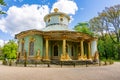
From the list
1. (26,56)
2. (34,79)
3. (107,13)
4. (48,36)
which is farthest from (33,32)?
(107,13)

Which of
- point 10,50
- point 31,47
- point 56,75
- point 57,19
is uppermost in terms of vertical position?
point 57,19

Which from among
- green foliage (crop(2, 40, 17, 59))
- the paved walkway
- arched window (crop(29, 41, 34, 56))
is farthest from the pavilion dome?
green foliage (crop(2, 40, 17, 59))

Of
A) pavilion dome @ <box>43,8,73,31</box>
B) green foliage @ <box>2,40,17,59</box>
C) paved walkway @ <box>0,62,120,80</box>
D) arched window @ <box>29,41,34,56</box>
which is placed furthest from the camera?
green foliage @ <box>2,40,17,59</box>

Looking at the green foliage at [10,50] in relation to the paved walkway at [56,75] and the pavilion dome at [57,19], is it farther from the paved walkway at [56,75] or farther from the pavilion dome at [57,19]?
the paved walkway at [56,75]

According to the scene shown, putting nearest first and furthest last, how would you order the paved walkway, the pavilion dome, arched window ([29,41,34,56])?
the paved walkway
arched window ([29,41,34,56])
the pavilion dome

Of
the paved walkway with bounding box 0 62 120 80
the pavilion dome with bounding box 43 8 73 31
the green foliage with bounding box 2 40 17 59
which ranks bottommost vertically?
the paved walkway with bounding box 0 62 120 80

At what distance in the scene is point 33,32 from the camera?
24.6m

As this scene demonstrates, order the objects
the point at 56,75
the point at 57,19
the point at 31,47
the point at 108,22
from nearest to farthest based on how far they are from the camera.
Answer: the point at 56,75 → the point at 31,47 → the point at 57,19 → the point at 108,22

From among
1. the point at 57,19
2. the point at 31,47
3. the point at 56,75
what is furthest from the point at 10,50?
the point at 56,75

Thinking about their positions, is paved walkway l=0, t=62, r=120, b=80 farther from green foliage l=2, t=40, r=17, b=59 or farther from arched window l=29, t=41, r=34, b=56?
green foliage l=2, t=40, r=17, b=59

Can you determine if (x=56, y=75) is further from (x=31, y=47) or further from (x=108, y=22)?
(x=108, y=22)

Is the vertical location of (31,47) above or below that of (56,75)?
above

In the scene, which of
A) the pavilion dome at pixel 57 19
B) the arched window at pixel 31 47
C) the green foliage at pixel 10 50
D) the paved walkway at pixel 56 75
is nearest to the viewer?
the paved walkway at pixel 56 75

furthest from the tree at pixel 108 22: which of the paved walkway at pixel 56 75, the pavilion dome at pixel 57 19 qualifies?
the paved walkway at pixel 56 75
